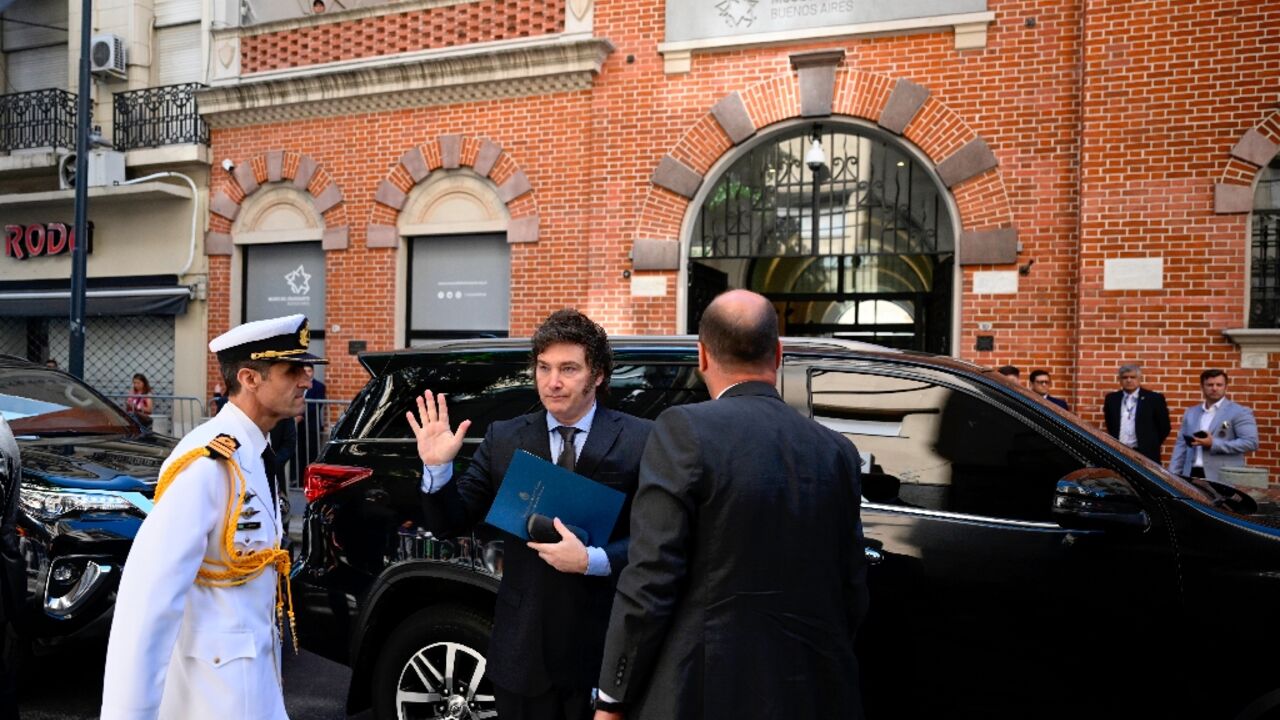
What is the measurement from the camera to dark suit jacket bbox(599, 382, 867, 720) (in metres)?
2.12

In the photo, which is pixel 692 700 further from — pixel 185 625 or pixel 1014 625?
pixel 1014 625

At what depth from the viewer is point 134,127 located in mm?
15227

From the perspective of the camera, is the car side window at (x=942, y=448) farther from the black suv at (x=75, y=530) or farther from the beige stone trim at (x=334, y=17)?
the beige stone trim at (x=334, y=17)

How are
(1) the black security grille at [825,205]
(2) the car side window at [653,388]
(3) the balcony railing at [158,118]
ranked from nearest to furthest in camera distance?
(2) the car side window at [653,388], (1) the black security grille at [825,205], (3) the balcony railing at [158,118]

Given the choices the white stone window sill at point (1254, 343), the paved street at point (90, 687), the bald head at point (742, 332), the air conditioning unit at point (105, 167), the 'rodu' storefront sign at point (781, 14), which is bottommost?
the paved street at point (90, 687)

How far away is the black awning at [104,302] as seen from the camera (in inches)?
579

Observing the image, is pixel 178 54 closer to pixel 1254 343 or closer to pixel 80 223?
pixel 80 223

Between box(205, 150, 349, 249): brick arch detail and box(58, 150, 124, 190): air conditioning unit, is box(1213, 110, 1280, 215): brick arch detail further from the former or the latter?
box(58, 150, 124, 190): air conditioning unit

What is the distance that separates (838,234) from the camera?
11.5 meters

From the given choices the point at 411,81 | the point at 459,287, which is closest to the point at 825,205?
the point at 459,287

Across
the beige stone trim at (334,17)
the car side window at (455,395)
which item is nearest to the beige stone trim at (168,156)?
the beige stone trim at (334,17)

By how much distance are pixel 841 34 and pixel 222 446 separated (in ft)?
33.7

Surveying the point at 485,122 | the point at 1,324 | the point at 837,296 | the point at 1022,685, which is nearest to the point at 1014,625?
the point at 1022,685

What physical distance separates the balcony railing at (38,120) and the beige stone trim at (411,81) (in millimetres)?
3069
